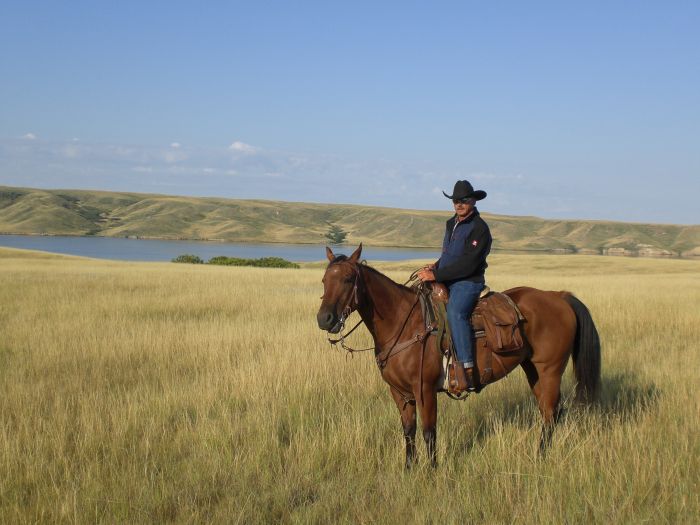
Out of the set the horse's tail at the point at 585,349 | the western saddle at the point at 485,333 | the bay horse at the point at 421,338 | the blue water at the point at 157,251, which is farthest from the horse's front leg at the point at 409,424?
the blue water at the point at 157,251

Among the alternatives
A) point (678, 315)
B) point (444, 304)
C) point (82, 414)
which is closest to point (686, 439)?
point (444, 304)

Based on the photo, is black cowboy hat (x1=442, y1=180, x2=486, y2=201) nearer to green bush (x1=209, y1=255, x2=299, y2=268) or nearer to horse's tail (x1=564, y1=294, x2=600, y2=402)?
horse's tail (x1=564, y1=294, x2=600, y2=402)

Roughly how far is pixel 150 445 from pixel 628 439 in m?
4.53

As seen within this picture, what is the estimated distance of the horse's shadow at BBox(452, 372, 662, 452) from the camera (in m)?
5.70

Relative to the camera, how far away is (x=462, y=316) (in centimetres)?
487

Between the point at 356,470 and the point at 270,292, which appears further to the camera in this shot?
the point at 270,292

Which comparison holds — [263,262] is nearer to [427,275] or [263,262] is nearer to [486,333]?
[427,275]

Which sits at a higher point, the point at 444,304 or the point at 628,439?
the point at 444,304

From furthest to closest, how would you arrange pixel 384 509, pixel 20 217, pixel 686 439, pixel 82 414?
1. pixel 20 217
2. pixel 82 414
3. pixel 686 439
4. pixel 384 509

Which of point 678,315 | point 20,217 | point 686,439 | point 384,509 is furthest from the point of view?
point 20,217

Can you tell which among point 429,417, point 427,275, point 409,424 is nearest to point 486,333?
point 427,275

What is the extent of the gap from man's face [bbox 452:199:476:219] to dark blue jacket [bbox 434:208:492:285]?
0.07 m

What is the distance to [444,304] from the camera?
16.6 ft

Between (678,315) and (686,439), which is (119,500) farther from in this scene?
(678,315)
